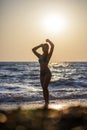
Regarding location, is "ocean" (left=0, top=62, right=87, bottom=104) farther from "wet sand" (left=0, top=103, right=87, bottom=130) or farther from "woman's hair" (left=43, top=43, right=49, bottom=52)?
"wet sand" (left=0, top=103, right=87, bottom=130)

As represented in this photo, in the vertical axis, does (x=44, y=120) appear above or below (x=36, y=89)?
above

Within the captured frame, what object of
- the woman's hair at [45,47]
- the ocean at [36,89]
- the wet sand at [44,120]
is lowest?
the ocean at [36,89]

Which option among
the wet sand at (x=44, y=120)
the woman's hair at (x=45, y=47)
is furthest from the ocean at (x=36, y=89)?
the wet sand at (x=44, y=120)

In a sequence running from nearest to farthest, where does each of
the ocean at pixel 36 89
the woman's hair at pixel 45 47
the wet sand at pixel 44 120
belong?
the wet sand at pixel 44 120 < the woman's hair at pixel 45 47 < the ocean at pixel 36 89

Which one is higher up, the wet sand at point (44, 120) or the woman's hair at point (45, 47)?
the woman's hair at point (45, 47)

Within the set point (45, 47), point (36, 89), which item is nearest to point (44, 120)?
point (45, 47)

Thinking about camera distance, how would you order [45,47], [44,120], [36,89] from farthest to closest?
[36,89] → [45,47] → [44,120]

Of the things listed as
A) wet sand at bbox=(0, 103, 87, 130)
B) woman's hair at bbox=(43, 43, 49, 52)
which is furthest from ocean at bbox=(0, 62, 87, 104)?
wet sand at bbox=(0, 103, 87, 130)

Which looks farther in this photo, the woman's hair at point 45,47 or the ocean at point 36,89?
the ocean at point 36,89

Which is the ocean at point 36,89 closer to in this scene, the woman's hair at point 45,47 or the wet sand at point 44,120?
the woman's hair at point 45,47

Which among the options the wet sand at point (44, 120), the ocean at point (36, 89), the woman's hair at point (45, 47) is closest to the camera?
the wet sand at point (44, 120)

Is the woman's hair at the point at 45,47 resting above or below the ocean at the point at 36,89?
above

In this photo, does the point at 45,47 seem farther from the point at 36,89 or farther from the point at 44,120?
the point at 36,89

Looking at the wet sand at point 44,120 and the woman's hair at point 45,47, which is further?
the woman's hair at point 45,47
